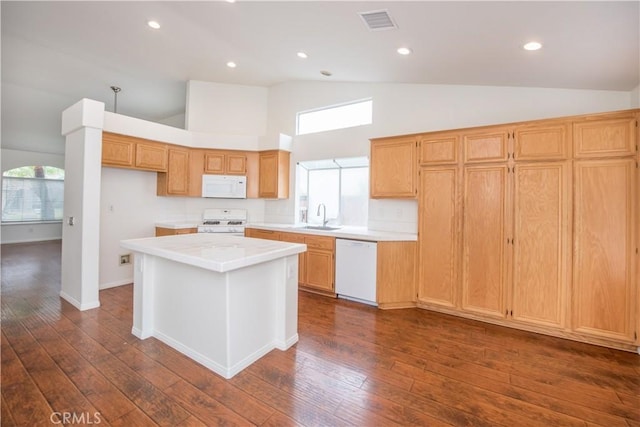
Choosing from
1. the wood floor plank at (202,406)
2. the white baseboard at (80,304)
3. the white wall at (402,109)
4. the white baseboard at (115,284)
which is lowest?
the wood floor plank at (202,406)

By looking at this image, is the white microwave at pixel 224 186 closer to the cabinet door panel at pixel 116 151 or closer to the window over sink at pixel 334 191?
the window over sink at pixel 334 191

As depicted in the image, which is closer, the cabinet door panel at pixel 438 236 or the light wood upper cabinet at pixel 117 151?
the cabinet door panel at pixel 438 236

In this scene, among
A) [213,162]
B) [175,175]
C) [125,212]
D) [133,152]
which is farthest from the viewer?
[213,162]

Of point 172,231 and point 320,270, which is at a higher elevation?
point 172,231

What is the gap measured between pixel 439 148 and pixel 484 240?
3.81 feet

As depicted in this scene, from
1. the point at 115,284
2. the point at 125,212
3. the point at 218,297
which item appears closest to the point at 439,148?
the point at 218,297

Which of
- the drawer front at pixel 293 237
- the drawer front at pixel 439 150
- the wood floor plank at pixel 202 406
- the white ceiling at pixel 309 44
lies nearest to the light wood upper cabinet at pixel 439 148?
the drawer front at pixel 439 150

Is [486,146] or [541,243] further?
[486,146]

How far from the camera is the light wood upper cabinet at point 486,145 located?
3.03 metres

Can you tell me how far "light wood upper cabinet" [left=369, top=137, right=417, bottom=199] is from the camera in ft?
11.9

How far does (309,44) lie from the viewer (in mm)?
3186

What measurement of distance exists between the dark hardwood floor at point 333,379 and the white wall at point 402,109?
179 centimetres

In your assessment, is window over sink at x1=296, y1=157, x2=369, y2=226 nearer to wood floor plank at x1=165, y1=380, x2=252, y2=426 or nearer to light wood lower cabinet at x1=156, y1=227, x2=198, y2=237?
light wood lower cabinet at x1=156, y1=227, x2=198, y2=237

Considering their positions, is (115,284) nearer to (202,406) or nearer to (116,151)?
(116,151)
